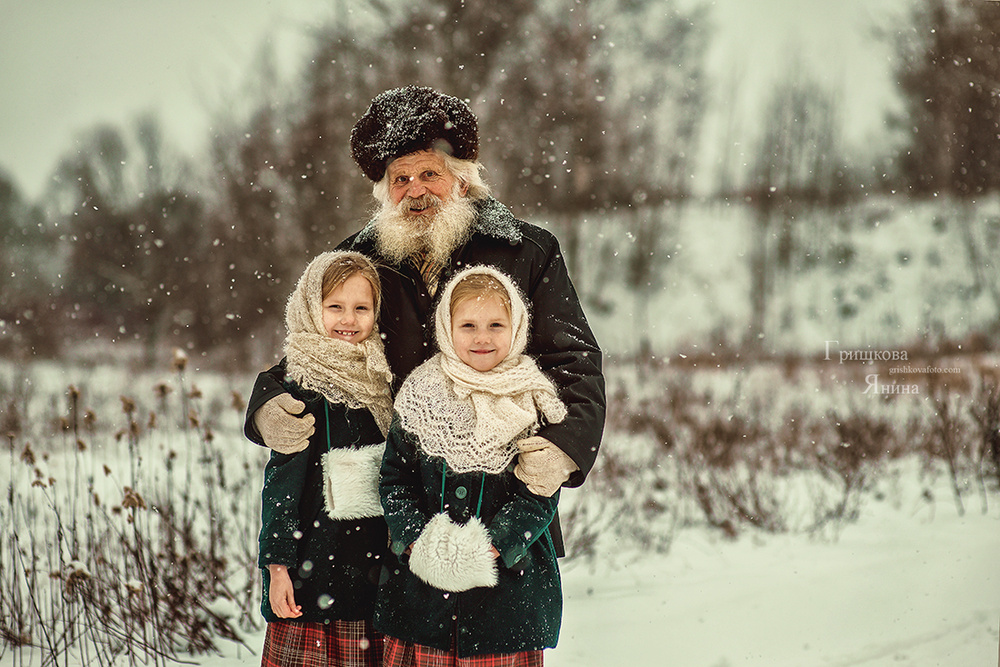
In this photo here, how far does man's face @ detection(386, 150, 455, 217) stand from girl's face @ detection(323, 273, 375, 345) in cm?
35

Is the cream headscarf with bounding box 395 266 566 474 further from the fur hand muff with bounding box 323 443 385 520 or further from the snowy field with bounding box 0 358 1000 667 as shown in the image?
the snowy field with bounding box 0 358 1000 667

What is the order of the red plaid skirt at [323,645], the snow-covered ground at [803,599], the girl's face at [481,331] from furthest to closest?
the snow-covered ground at [803,599] < the red plaid skirt at [323,645] < the girl's face at [481,331]

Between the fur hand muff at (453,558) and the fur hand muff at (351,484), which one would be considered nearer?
the fur hand muff at (453,558)

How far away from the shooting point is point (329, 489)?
222cm

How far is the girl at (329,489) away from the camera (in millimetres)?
2209

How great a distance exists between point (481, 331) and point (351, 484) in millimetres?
602

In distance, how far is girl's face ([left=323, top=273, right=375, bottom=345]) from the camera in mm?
2289

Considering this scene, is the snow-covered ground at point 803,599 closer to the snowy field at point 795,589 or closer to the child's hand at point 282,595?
the snowy field at point 795,589

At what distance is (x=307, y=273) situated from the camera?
7.71 ft

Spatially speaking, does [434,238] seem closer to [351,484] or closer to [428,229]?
[428,229]

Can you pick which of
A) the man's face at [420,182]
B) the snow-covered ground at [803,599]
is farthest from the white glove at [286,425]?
the snow-covered ground at [803,599]

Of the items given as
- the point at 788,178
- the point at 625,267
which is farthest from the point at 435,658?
the point at 788,178

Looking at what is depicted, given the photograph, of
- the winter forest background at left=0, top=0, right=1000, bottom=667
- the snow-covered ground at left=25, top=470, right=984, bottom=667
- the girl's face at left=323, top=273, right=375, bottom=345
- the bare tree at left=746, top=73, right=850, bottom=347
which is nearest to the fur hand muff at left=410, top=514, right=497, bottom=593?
the girl's face at left=323, top=273, right=375, bottom=345

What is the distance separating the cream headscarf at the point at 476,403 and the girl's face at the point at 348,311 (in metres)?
0.26
